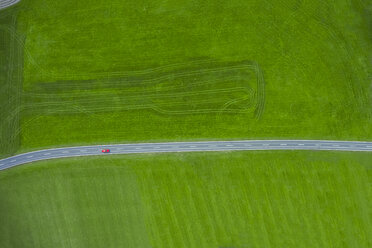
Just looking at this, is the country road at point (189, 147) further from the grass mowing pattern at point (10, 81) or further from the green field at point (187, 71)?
the grass mowing pattern at point (10, 81)

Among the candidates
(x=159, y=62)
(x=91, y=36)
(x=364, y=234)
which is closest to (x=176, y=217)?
(x=159, y=62)

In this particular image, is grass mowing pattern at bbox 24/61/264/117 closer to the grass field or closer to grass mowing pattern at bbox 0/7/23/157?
grass mowing pattern at bbox 0/7/23/157

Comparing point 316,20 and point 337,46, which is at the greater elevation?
point 316,20

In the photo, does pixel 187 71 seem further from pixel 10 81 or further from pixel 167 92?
pixel 10 81

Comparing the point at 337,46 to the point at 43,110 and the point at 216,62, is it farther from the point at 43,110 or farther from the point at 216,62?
the point at 43,110

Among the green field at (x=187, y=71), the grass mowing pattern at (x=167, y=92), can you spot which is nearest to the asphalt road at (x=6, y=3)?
the green field at (x=187, y=71)

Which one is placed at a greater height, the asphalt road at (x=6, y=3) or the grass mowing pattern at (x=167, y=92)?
the asphalt road at (x=6, y=3)
